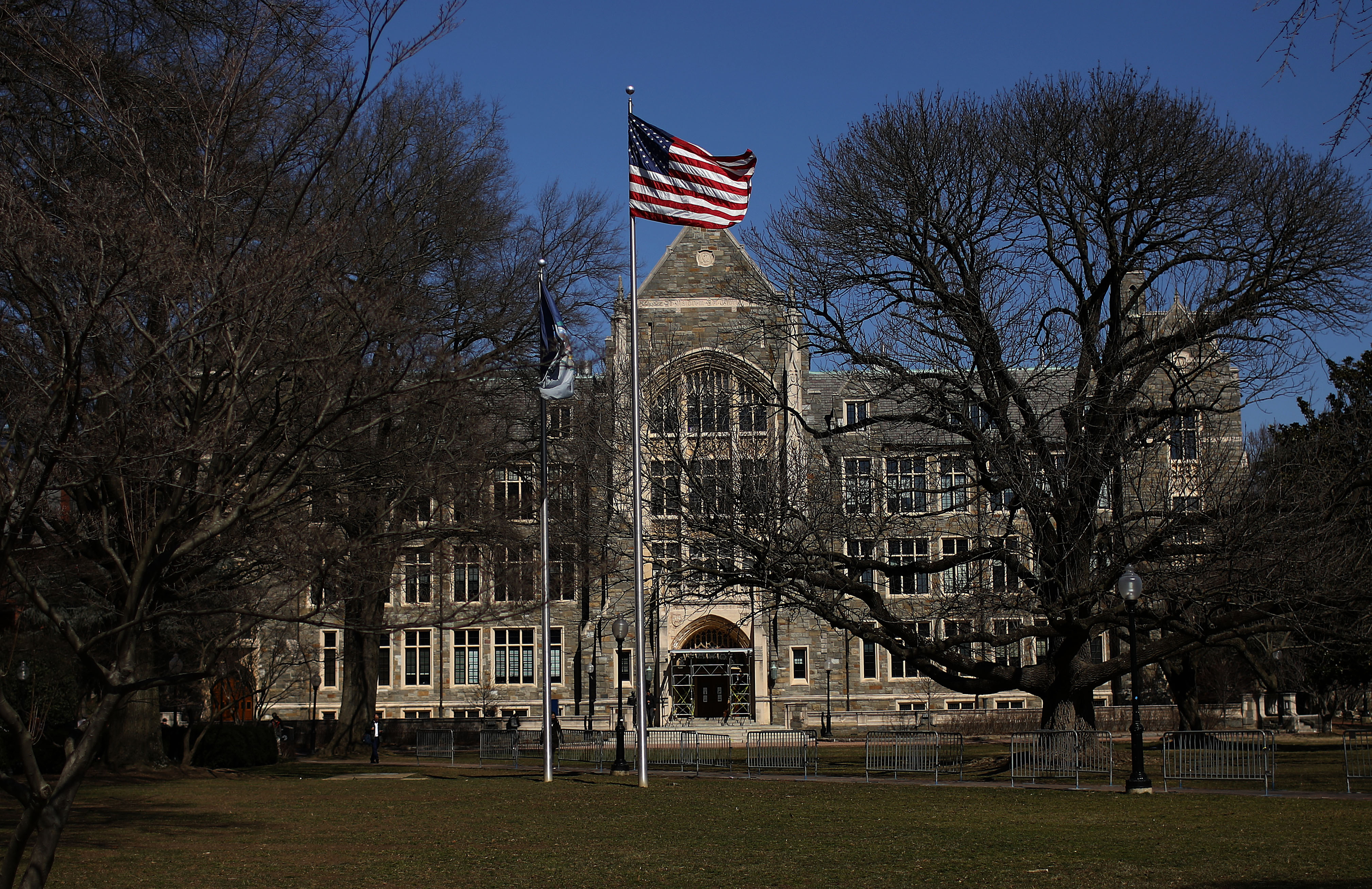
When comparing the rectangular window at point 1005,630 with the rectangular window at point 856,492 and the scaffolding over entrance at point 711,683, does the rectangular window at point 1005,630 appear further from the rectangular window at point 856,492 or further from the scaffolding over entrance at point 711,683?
the scaffolding over entrance at point 711,683

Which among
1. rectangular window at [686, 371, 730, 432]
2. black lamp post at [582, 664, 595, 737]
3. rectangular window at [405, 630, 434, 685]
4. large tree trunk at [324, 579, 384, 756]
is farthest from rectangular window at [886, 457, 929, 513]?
rectangular window at [405, 630, 434, 685]

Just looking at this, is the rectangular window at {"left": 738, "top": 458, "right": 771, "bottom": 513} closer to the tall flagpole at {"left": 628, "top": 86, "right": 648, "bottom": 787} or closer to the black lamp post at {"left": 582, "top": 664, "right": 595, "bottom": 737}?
the tall flagpole at {"left": 628, "top": 86, "right": 648, "bottom": 787}

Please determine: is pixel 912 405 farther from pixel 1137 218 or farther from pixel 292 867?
pixel 292 867

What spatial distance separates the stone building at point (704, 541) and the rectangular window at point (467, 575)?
0.49ft

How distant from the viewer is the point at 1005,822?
14.6 metres

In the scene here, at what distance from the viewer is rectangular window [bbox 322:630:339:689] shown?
160 ft

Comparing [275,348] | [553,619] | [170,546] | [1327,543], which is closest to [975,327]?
[1327,543]

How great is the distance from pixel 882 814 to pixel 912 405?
14.3 meters

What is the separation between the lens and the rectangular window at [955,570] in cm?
2203

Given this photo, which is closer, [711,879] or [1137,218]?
[711,879]

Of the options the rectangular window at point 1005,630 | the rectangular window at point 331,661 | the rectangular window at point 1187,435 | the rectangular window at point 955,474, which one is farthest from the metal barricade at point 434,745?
the rectangular window at point 1187,435

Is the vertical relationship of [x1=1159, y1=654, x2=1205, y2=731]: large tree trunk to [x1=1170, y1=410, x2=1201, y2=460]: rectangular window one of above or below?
below

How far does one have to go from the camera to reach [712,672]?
4734cm

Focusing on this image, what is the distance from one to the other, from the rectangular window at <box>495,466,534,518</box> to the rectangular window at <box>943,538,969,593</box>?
10033 millimetres
